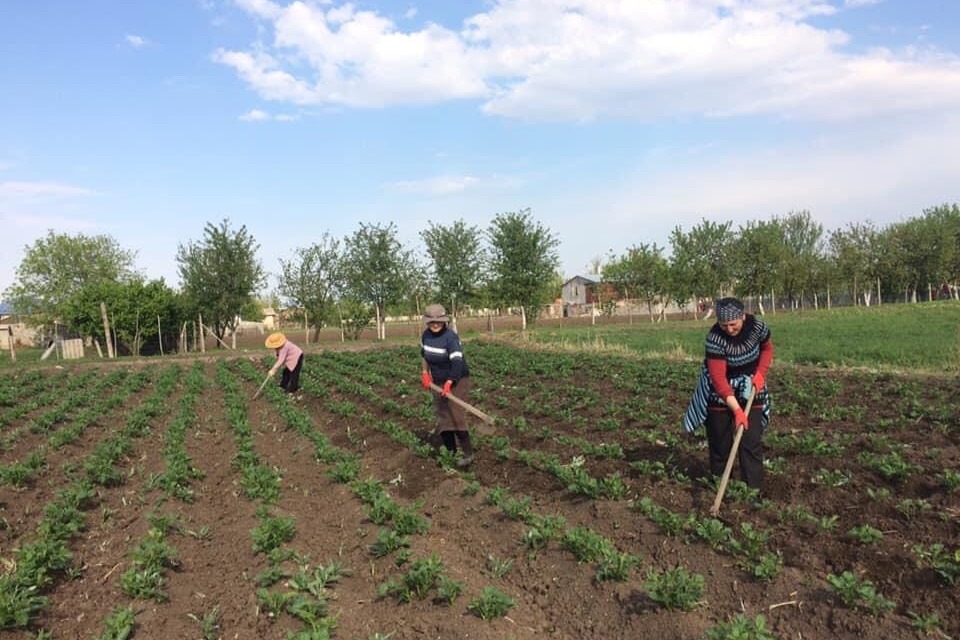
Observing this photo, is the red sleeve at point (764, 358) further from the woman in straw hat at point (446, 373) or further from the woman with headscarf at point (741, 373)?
the woman in straw hat at point (446, 373)

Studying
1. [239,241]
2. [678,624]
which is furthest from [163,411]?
[239,241]

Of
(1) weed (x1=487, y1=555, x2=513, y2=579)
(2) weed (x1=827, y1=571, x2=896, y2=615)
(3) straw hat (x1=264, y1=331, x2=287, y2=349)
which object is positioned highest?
(3) straw hat (x1=264, y1=331, x2=287, y2=349)

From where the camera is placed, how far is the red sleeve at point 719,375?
5641mm

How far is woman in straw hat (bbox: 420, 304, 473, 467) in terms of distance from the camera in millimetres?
7730

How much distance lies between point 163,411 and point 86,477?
5.07 meters

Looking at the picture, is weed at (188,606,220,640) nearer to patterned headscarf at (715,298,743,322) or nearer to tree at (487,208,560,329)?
patterned headscarf at (715,298,743,322)

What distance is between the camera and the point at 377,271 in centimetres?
3612

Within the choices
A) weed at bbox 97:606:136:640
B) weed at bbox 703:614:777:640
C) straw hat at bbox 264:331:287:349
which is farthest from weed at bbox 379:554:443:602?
straw hat at bbox 264:331:287:349

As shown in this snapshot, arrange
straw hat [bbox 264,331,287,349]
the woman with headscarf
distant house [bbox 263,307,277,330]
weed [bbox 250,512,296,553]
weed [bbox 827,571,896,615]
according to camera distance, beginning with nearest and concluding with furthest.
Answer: weed [bbox 827,571,896,615], weed [bbox 250,512,296,553], the woman with headscarf, straw hat [bbox 264,331,287,349], distant house [bbox 263,307,277,330]

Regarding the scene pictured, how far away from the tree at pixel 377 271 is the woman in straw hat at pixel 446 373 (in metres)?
27.9

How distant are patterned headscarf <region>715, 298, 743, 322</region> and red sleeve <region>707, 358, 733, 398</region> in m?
0.38

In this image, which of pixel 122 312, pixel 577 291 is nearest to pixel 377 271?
pixel 122 312

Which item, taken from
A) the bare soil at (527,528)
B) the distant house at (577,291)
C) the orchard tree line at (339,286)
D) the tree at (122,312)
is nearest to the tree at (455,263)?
the orchard tree line at (339,286)

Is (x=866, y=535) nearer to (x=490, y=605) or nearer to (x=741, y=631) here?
(x=741, y=631)
